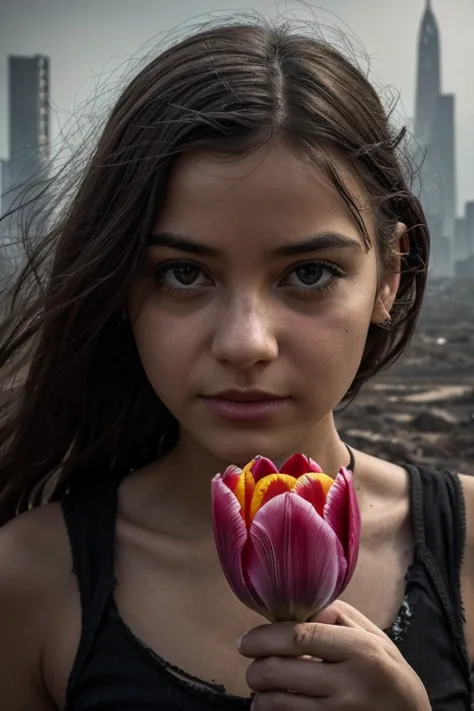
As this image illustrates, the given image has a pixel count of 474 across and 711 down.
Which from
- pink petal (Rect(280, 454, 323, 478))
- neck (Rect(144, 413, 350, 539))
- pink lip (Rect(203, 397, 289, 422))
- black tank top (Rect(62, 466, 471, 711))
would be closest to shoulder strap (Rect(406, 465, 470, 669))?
black tank top (Rect(62, 466, 471, 711))

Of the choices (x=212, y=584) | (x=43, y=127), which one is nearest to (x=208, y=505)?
(x=212, y=584)

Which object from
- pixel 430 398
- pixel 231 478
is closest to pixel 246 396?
pixel 231 478

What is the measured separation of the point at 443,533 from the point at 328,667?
25.0 inches

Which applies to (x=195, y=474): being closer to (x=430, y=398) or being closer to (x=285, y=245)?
(x=285, y=245)

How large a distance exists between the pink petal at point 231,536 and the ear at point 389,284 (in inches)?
25.0

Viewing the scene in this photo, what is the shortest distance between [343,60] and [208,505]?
2.57 feet

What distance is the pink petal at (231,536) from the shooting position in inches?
36.9

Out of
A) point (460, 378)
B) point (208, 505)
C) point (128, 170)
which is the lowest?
point (208, 505)

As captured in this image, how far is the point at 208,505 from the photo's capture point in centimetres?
159

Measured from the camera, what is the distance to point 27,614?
1.48 metres

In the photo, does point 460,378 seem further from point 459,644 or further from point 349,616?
point 349,616

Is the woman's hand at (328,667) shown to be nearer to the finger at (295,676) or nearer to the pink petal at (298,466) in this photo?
the finger at (295,676)

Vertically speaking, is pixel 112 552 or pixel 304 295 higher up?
pixel 304 295

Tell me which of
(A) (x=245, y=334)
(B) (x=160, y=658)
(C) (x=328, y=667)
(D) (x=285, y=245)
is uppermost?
(D) (x=285, y=245)
